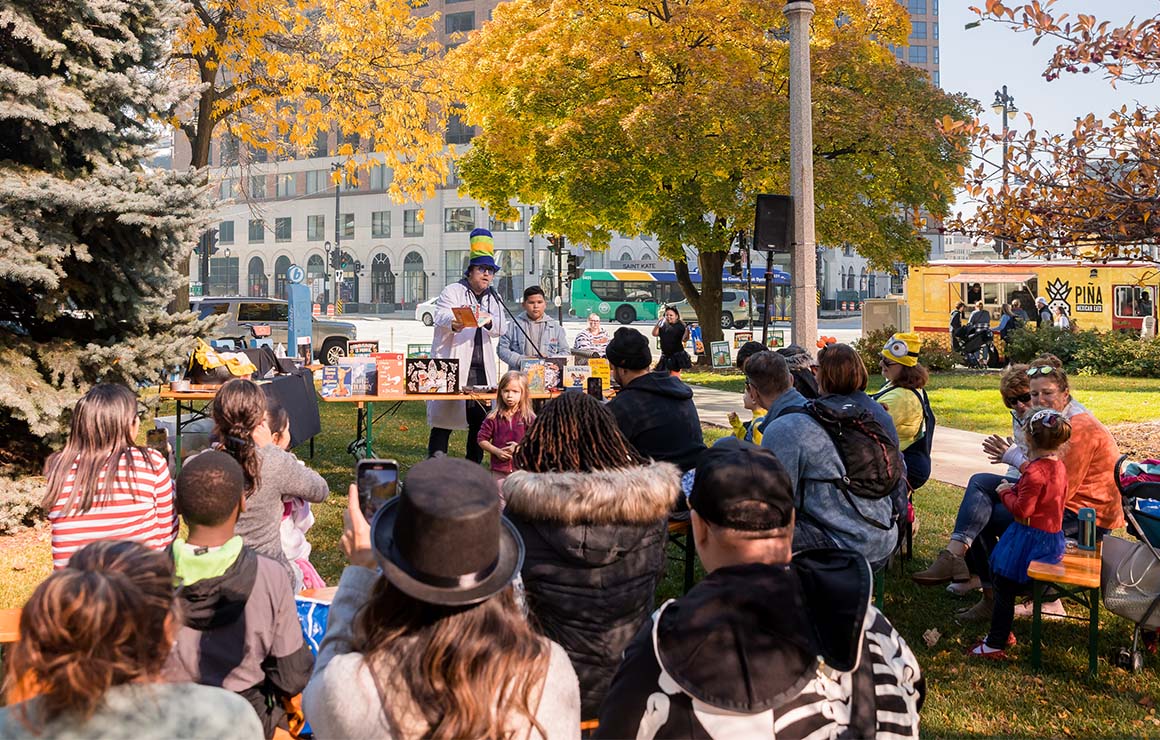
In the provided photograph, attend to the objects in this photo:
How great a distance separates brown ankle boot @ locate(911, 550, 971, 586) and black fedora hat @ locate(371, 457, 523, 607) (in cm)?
532

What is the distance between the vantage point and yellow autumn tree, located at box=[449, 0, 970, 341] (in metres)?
20.4

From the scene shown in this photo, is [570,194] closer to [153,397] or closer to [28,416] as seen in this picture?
[153,397]

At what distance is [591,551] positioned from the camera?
12.2 feet

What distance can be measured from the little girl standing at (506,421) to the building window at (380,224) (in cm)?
6511

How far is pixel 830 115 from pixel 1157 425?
9717 millimetres

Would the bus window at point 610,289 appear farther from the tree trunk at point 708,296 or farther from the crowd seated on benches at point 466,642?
the crowd seated on benches at point 466,642

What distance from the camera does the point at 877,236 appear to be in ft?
70.0

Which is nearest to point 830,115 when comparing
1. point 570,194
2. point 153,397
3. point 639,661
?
point 570,194

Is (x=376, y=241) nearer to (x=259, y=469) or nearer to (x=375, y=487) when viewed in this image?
(x=259, y=469)

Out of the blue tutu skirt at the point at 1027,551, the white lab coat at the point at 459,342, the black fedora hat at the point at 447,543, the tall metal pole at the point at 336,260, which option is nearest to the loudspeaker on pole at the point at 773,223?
the white lab coat at the point at 459,342

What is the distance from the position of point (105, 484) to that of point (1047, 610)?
557 centimetres

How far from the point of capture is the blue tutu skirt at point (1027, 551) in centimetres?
538

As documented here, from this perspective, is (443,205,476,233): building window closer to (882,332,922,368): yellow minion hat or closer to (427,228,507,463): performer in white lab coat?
(427,228,507,463): performer in white lab coat

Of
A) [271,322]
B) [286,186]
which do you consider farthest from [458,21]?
[271,322]
